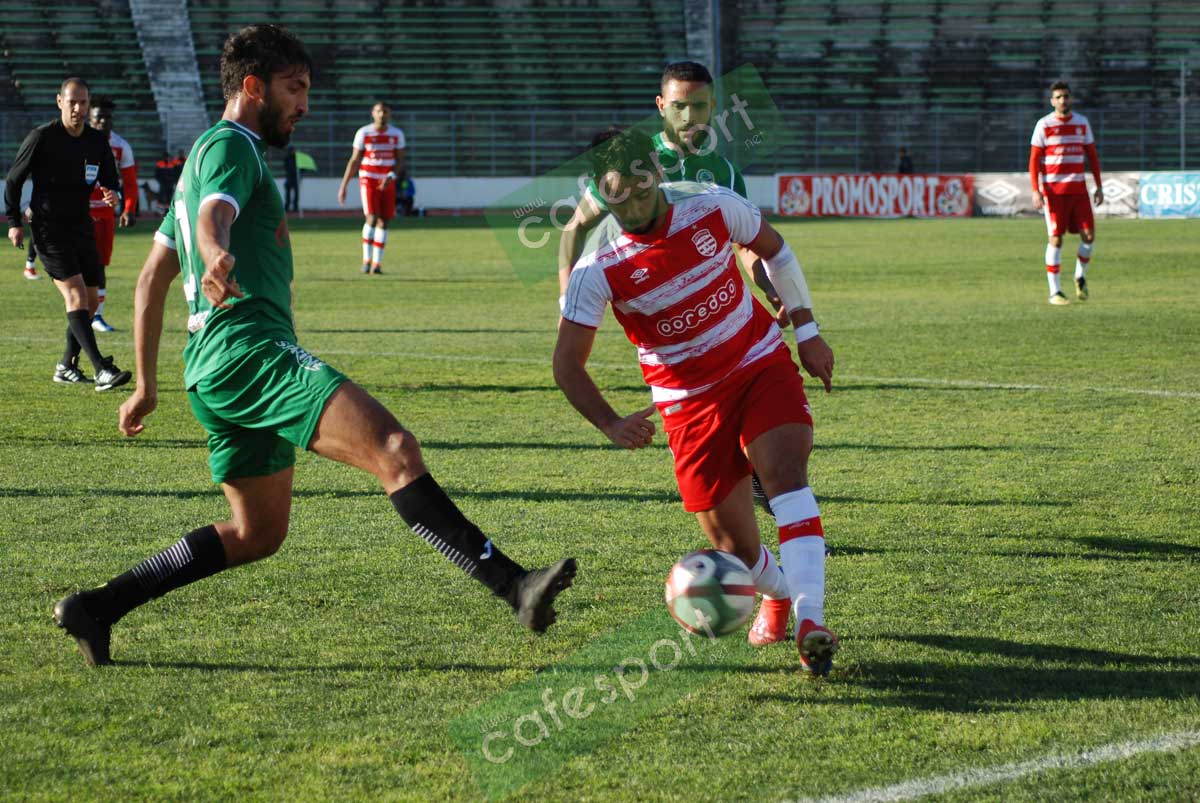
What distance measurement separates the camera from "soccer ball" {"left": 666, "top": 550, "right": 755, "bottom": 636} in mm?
4164

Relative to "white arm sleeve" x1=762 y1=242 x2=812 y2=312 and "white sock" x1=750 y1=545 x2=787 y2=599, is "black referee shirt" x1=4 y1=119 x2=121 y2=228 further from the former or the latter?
"white sock" x1=750 y1=545 x2=787 y2=599

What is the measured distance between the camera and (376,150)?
21578mm

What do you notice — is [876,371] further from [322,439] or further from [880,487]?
[322,439]

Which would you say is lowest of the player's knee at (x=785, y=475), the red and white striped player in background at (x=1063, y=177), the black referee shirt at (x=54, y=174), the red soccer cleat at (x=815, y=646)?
the red and white striped player in background at (x=1063, y=177)

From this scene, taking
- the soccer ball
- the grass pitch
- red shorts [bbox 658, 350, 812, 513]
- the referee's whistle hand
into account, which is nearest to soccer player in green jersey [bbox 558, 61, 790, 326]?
red shorts [bbox 658, 350, 812, 513]


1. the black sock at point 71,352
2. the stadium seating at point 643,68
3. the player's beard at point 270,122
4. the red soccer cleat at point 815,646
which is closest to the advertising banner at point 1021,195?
the stadium seating at point 643,68

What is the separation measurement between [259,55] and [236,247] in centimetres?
54

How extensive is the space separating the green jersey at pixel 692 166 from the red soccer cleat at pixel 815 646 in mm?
2496

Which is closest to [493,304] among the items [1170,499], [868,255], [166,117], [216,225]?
[868,255]

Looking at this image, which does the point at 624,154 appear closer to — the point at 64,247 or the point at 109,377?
the point at 109,377

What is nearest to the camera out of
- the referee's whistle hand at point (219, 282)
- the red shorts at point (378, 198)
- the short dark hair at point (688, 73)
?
the referee's whistle hand at point (219, 282)

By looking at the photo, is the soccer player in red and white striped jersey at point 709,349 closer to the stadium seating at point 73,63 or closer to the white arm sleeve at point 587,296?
the white arm sleeve at point 587,296

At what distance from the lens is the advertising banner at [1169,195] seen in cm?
3312

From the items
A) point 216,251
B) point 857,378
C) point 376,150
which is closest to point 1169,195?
point 376,150
